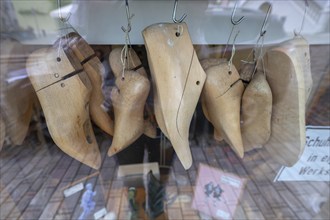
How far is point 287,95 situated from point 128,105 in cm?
23

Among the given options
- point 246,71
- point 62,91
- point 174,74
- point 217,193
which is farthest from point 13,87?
point 217,193

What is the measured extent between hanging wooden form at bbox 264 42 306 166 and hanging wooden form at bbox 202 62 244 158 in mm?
53

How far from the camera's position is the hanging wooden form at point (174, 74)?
273 mm

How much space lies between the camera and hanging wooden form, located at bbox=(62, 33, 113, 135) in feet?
1.06

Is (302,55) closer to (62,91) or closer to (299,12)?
(299,12)

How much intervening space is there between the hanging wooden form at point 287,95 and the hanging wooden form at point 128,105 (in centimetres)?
19

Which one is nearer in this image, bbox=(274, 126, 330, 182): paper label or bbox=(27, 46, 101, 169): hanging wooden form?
bbox=(27, 46, 101, 169): hanging wooden form

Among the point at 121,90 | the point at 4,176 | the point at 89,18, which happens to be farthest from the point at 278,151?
the point at 4,176

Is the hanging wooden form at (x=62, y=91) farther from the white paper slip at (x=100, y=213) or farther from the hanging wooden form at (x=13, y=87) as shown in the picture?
the white paper slip at (x=100, y=213)

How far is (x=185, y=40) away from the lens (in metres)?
0.28

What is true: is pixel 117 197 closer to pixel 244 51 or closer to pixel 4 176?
pixel 4 176

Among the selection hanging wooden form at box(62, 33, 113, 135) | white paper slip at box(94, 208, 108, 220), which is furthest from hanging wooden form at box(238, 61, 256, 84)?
white paper slip at box(94, 208, 108, 220)

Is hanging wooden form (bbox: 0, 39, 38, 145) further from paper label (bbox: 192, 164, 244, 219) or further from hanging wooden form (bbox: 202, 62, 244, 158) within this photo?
paper label (bbox: 192, 164, 244, 219)

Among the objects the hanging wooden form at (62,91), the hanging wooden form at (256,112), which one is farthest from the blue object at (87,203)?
the hanging wooden form at (256,112)
